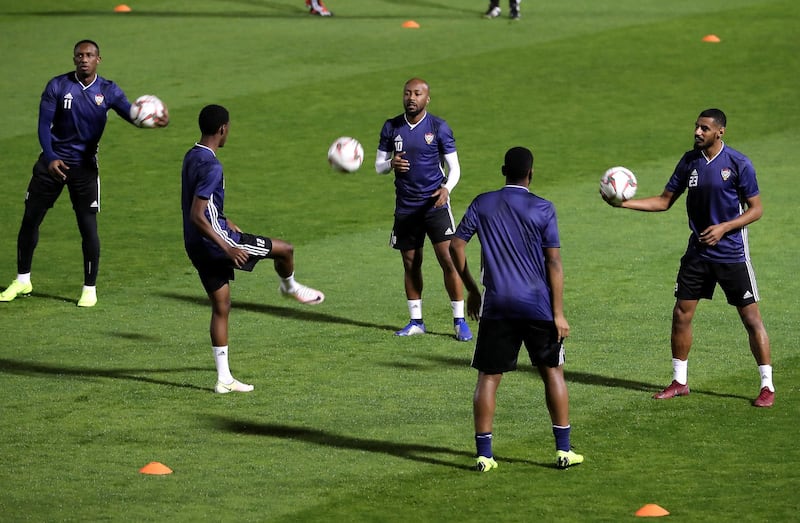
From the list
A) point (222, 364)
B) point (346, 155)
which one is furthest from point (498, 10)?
point (222, 364)

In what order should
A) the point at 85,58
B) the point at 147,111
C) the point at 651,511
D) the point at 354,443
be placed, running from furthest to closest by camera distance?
the point at 85,58 → the point at 147,111 → the point at 354,443 → the point at 651,511

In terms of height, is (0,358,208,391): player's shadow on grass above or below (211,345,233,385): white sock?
below

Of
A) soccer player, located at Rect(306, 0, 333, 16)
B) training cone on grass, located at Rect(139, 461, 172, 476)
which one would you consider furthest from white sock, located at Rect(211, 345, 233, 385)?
soccer player, located at Rect(306, 0, 333, 16)

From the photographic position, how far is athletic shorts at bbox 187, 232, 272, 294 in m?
11.2

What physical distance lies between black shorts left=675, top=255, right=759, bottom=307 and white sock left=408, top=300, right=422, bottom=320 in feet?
9.60

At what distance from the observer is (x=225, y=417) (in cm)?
1088

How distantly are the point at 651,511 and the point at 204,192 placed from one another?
4.15 m

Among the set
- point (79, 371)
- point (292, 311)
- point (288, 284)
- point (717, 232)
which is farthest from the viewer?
point (292, 311)

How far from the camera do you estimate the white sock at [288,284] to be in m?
11.7

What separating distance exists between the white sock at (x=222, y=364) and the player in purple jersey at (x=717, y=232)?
325 centimetres

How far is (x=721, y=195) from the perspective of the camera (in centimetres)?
1095

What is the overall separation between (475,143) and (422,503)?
13.6 metres

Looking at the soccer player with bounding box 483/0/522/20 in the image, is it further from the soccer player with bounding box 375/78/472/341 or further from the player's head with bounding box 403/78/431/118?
the player's head with bounding box 403/78/431/118

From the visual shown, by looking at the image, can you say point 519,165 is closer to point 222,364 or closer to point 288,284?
point 288,284
